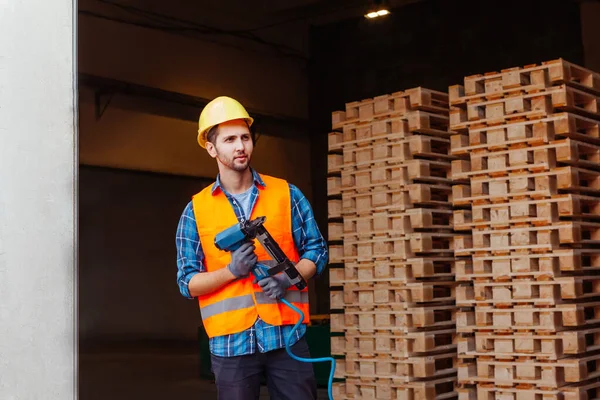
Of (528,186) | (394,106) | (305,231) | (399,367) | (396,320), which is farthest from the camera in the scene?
(394,106)

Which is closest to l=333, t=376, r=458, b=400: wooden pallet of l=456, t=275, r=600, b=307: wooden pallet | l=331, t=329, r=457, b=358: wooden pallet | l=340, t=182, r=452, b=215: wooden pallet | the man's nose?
l=331, t=329, r=457, b=358: wooden pallet

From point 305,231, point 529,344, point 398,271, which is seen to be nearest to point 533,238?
point 529,344

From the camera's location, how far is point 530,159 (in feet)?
21.0

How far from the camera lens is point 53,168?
3740mm

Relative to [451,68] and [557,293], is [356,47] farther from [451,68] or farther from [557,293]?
[557,293]

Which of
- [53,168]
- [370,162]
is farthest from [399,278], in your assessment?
[53,168]

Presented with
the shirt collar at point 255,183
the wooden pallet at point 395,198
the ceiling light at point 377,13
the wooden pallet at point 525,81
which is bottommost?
the shirt collar at point 255,183

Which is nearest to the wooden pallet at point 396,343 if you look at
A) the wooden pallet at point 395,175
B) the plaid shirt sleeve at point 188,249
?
the wooden pallet at point 395,175

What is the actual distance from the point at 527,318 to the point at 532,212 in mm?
796

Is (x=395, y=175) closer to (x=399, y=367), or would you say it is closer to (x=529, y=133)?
(x=529, y=133)

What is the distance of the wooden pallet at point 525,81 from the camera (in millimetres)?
6336

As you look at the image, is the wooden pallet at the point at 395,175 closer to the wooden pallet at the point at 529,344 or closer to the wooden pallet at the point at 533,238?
the wooden pallet at the point at 533,238

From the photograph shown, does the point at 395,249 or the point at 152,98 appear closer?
the point at 395,249

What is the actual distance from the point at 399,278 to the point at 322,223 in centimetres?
766
